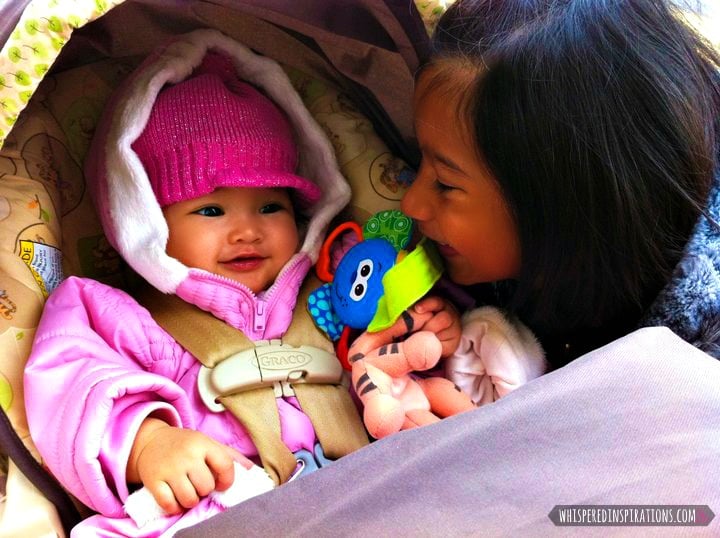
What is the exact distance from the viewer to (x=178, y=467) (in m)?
0.79

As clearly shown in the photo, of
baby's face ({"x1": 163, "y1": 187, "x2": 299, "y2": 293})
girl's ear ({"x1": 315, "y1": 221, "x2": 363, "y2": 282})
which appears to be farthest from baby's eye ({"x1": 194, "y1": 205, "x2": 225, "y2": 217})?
girl's ear ({"x1": 315, "y1": 221, "x2": 363, "y2": 282})

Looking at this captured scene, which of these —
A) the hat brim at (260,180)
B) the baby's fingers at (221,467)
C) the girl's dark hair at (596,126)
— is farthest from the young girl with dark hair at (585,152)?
the baby's fingers at (221,467)

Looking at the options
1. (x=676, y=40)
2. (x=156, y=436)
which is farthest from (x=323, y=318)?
(x=676, y=40)

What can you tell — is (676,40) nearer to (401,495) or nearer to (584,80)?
(584,80)

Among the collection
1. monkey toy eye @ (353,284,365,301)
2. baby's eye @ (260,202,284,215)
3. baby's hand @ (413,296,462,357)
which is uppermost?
baby's eye @ (260,202,284,215)

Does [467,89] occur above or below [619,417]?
above

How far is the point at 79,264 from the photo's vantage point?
109 centimetres

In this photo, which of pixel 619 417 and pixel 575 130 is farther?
pixel 575 130

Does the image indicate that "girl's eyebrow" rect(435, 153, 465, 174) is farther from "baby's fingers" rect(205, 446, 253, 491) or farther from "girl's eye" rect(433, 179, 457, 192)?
"baby's fingers" rect(205, 446, 253, 491)

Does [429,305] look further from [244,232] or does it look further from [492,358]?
[244,232]

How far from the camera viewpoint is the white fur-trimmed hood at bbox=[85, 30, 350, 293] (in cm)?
100

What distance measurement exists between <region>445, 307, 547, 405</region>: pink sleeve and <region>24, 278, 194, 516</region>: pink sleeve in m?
0.37

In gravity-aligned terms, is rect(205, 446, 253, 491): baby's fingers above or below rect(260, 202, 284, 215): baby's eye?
below

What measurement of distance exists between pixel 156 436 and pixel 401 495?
1.18ft
